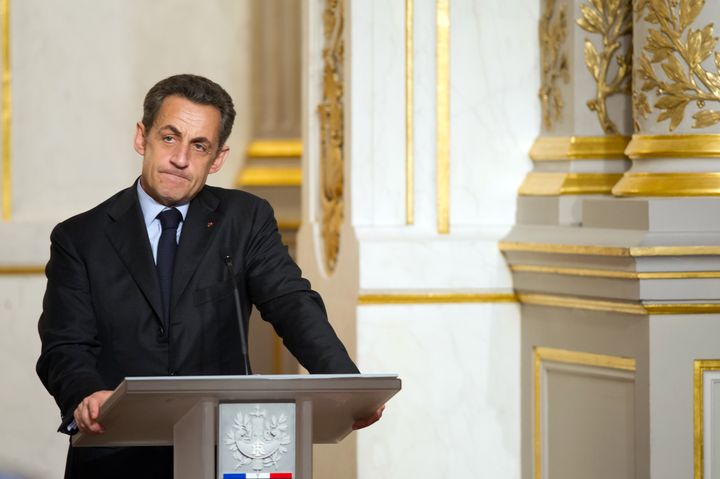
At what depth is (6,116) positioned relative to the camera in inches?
263

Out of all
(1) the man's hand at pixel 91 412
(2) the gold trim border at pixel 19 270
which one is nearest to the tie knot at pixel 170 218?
(1) the man's hand at pixel 91 412

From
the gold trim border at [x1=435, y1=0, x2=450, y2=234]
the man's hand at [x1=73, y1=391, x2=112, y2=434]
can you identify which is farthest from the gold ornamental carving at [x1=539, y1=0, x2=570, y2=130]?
the man's hand at [x1=73, y1=391, x2=112, y2=434]

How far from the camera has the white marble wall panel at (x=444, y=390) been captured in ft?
16.5

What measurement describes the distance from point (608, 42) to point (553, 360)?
3.73ft

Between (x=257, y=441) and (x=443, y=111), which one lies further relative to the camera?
(x=443, y=111)

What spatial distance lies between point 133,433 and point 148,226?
2.13ft

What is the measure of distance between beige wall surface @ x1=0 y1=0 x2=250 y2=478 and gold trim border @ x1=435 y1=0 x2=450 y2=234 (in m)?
2.10

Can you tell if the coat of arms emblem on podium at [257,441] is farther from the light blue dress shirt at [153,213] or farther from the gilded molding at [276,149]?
the gilded molding at [276,149]

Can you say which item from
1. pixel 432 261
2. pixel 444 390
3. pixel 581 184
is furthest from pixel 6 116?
pixel 581 184

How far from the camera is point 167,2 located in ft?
22.8

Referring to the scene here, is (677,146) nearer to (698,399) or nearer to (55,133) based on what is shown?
(698,399)

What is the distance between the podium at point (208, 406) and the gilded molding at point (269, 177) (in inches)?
164

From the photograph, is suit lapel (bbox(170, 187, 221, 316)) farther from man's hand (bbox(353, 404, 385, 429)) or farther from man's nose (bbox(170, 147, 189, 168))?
man's hand (bbox(353, 404, 385, 429))

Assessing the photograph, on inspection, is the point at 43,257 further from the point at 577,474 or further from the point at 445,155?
the point at 577,474
